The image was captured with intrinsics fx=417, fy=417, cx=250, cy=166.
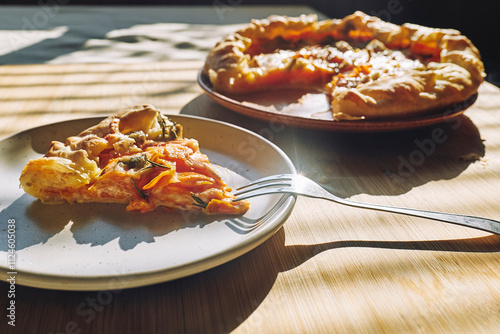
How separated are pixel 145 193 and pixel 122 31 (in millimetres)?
2413

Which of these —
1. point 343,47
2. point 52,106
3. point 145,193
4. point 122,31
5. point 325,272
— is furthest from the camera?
point 122,31

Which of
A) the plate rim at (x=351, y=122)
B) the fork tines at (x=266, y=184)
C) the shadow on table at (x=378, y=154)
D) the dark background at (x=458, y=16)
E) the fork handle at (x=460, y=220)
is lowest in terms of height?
the dark background at (x=458, y=16)

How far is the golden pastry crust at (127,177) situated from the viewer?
0.99m

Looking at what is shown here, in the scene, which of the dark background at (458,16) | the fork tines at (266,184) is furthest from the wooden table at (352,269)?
the dark background at (458,16)

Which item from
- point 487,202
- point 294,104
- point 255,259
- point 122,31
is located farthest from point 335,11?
point 255,259

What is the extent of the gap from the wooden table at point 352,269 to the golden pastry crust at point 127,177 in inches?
7.9

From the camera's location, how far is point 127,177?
1.01 metres

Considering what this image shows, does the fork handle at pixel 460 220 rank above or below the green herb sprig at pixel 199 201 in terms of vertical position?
below

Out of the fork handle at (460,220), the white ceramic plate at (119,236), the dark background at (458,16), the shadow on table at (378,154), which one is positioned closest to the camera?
the white ceramic plate at (119,236)

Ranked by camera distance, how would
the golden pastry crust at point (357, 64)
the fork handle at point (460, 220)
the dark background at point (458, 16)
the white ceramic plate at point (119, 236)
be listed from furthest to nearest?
the dark background at point (458, 16) < the golden pastry crust at point (357, 64) < the fork handle at point (460, 220) < the white ceramic plate at point (119, 236)

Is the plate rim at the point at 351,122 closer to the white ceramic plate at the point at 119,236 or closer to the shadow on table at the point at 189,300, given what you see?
the white ceramic plate at the point at 119,236

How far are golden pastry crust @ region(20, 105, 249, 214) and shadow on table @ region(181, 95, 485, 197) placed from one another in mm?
398

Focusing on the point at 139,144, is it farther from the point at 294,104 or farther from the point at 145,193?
the point at 294,104

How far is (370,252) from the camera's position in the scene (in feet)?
3.09
